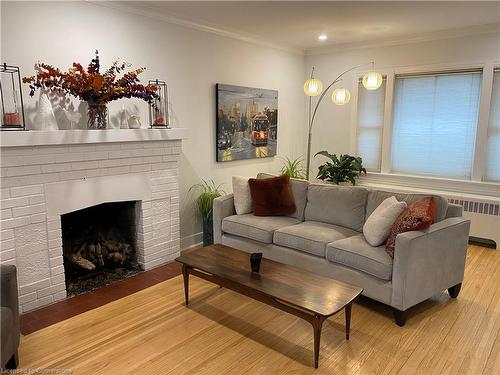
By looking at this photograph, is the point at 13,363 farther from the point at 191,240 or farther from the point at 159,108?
the point at 159,108

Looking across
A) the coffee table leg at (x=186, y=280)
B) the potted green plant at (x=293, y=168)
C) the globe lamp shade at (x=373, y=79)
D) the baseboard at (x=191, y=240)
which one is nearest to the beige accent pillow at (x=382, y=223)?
the coffee table leg at (x=186, y=280)

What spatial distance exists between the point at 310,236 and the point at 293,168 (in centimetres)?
237

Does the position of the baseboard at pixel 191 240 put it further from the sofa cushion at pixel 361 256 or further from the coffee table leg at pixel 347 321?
the coffee table leg at pixel 347 321

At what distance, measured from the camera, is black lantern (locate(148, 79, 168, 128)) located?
3.74m

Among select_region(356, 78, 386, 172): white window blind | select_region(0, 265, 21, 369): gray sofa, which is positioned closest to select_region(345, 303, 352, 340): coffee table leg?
select_region(0, 265, 21, 369): gray sofa

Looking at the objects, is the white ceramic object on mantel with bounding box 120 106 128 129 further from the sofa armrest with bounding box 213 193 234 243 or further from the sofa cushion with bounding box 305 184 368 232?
the sofa cushion with bounding box 305 184 368 232

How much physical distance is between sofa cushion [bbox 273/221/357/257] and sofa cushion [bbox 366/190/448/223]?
0.30 m

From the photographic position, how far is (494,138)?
4.40m

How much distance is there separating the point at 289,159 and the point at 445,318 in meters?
3.44

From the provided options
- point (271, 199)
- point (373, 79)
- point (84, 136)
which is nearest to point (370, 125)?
point (373, 79)

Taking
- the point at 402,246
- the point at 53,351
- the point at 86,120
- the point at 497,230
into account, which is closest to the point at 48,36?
the point at 86,120

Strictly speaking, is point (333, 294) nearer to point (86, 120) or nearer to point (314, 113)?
point (86, 120)

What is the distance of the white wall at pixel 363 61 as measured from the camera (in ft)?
14.4

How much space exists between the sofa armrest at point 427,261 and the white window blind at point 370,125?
2.43 metres
